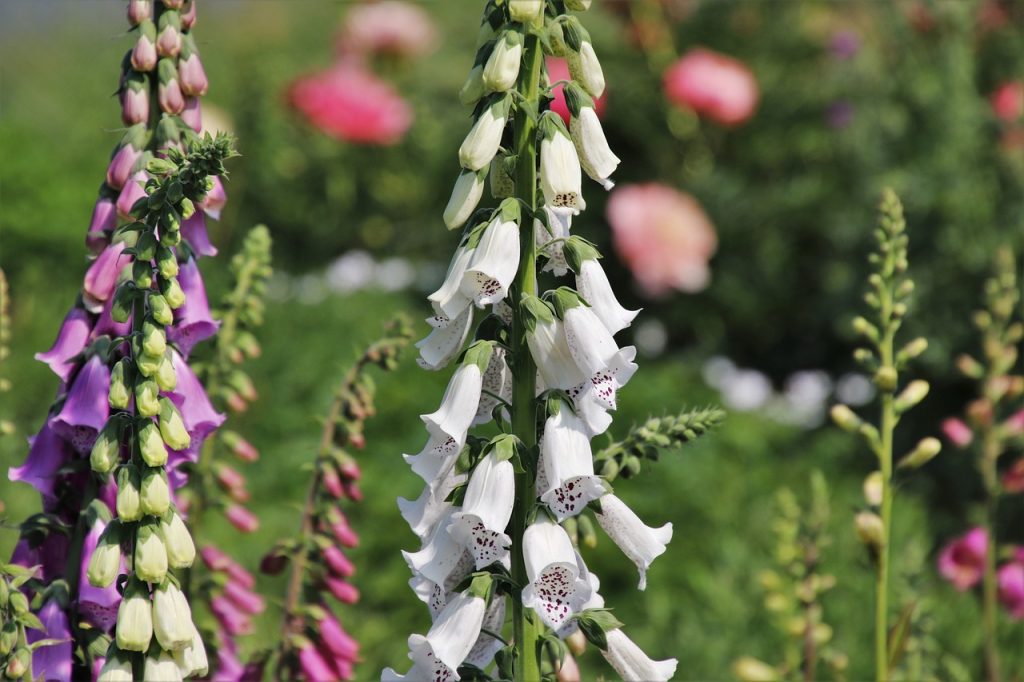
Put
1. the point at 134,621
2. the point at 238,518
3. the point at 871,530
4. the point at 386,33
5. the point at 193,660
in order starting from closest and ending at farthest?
the point at 134,621
the point at 193,660
the point at 871,530
the point at 238,518
the point at 386,33

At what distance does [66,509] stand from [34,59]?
1122 centimetres

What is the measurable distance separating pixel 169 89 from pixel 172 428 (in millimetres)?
533

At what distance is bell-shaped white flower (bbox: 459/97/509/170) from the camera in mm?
1308

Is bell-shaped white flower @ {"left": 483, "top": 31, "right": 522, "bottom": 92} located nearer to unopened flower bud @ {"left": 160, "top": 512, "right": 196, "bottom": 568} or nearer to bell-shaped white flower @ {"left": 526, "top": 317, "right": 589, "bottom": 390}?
bell-shaped white flower @ {"left": 526, "top": 317, "right": 589, "bottom": 390}

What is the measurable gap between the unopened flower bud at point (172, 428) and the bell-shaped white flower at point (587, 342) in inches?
16.2

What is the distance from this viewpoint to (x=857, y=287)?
620cm

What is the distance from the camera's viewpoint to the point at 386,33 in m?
8.28

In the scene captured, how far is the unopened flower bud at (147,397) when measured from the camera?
118 centimetres

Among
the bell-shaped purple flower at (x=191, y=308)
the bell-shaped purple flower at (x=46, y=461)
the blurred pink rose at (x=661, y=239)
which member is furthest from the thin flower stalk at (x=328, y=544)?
the blurred pink rose at (x=661, y=239)

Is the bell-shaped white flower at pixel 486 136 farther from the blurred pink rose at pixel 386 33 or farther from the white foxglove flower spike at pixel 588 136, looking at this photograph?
the blurred pink rose at pixel 386 33

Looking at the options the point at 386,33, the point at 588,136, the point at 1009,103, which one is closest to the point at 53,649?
the point at 588,136

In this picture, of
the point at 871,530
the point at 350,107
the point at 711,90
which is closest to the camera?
the point at 871,530

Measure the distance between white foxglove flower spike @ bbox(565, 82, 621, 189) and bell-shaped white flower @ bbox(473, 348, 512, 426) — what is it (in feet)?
0.77

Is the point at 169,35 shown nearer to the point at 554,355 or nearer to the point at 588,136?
the point at 588,136
